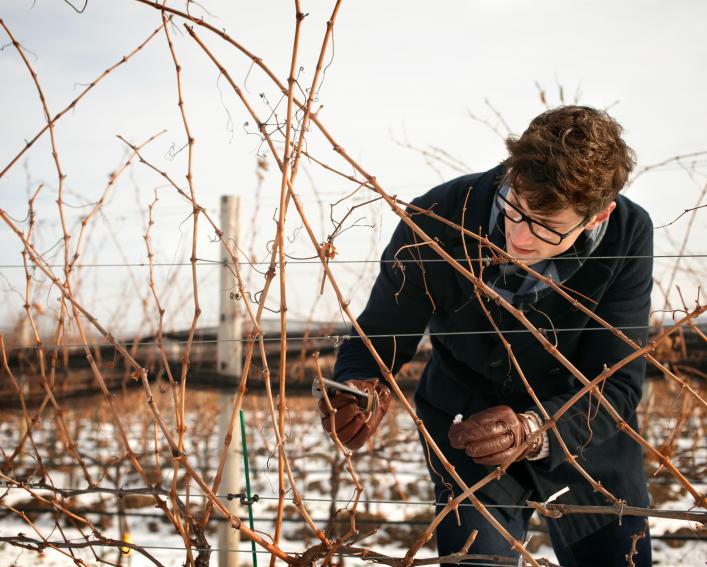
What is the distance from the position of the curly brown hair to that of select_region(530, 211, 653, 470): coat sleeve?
0.92 feet

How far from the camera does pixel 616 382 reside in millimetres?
1723

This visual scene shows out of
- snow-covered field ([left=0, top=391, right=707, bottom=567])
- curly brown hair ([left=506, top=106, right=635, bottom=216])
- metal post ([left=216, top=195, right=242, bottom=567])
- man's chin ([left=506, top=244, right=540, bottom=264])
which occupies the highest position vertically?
curly brown hair ([left=506, top=106, right=635, bottom=216])

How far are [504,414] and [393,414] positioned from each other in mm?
3448

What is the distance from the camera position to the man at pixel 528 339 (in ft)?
4.94

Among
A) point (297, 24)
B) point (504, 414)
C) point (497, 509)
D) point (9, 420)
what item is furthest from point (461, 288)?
point (9, 420)

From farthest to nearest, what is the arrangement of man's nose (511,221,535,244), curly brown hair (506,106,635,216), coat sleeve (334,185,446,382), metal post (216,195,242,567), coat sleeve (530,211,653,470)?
metal post (216,195,242,567)
coat sleeve (334,185,446,382)
coat sleeve (530,211,653,470)
man's nose (511,221,535,244)
curly brown hair (506,106,635,216)

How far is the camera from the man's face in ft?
4.97

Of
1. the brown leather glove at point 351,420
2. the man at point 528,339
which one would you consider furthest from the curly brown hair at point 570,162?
the brown leather glove at point 351,420

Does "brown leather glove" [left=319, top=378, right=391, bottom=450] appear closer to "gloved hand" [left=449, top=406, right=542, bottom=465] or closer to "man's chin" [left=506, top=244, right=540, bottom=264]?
"gloved hand" [left=449, top=406, right=542, bottom=465]

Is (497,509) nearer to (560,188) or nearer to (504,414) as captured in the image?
(504,414)

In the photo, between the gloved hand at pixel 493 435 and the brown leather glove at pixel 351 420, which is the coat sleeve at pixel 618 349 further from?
the brown leather glove at pixel 351 420

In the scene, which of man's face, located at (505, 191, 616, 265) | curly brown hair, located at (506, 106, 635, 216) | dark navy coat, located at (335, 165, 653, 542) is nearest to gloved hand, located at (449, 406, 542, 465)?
dark navy coat, located at (335, 165, 653, 542)

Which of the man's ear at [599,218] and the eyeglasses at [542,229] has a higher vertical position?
the man's ear at [599,218]

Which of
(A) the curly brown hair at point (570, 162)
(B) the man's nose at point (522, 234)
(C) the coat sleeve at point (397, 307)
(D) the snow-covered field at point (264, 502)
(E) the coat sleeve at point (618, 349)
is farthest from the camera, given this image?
(D) the snow-covered field at point (264, 502)
